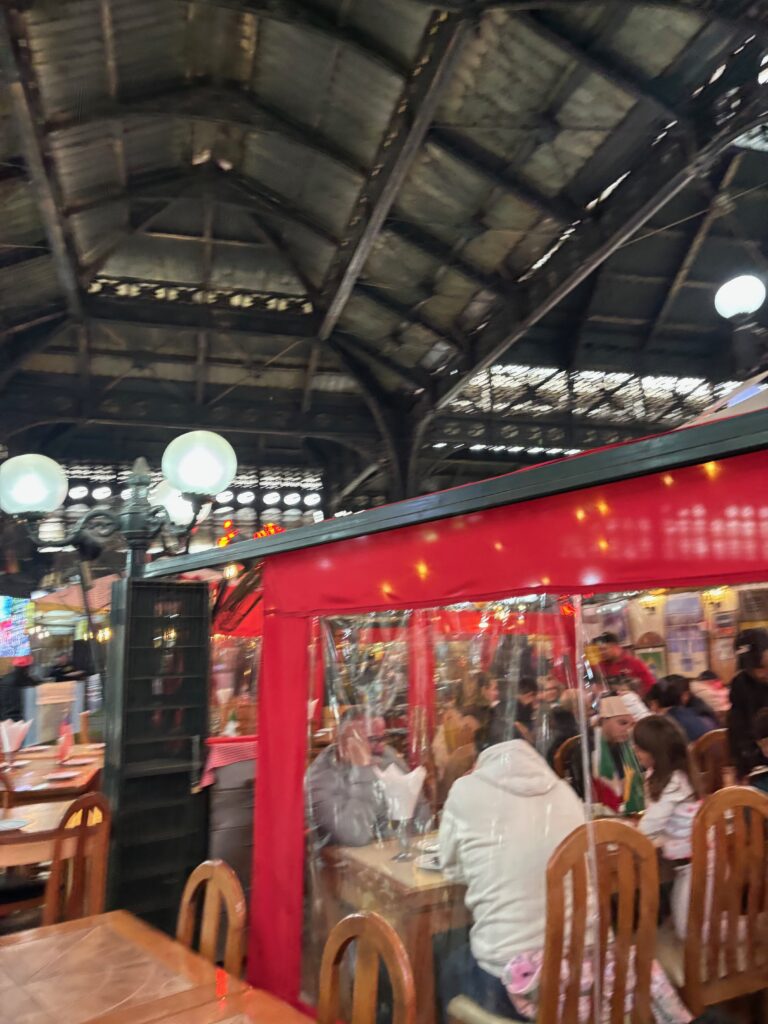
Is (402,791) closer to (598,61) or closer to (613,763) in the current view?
(613,763)

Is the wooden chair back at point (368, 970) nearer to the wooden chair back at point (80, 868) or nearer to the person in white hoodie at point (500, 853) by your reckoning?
the person in white hoodie at point (500, 853)

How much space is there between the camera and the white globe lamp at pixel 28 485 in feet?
13.9

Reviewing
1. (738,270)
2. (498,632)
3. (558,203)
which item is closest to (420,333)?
(558,203)

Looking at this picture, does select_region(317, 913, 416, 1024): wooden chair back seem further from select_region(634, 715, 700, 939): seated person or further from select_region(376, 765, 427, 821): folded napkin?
select_region(634, 715, 700, 939): seated person

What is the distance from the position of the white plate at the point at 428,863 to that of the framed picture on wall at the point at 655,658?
6.07ft

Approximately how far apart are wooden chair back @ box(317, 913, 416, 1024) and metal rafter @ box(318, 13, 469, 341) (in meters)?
4.34

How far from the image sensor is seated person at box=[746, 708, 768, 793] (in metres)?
3.88

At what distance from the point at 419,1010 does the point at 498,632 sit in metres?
1.55

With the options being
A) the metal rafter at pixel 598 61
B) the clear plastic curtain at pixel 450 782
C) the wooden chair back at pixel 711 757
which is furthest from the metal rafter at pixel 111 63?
the wooden chair back at pixel 711 757

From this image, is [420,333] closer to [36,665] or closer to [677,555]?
[677,555]

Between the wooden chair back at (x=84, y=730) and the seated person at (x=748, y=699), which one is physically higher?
the seated person at (x=748, y=699)

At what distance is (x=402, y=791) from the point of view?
3.62 m

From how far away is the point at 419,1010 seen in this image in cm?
295

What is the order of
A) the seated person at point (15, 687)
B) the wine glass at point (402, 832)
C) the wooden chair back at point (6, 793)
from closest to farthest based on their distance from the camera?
the wine glass at point (402, 832)
the wooden chair back at point (6, 793)
the seated person at point (15, 687)
